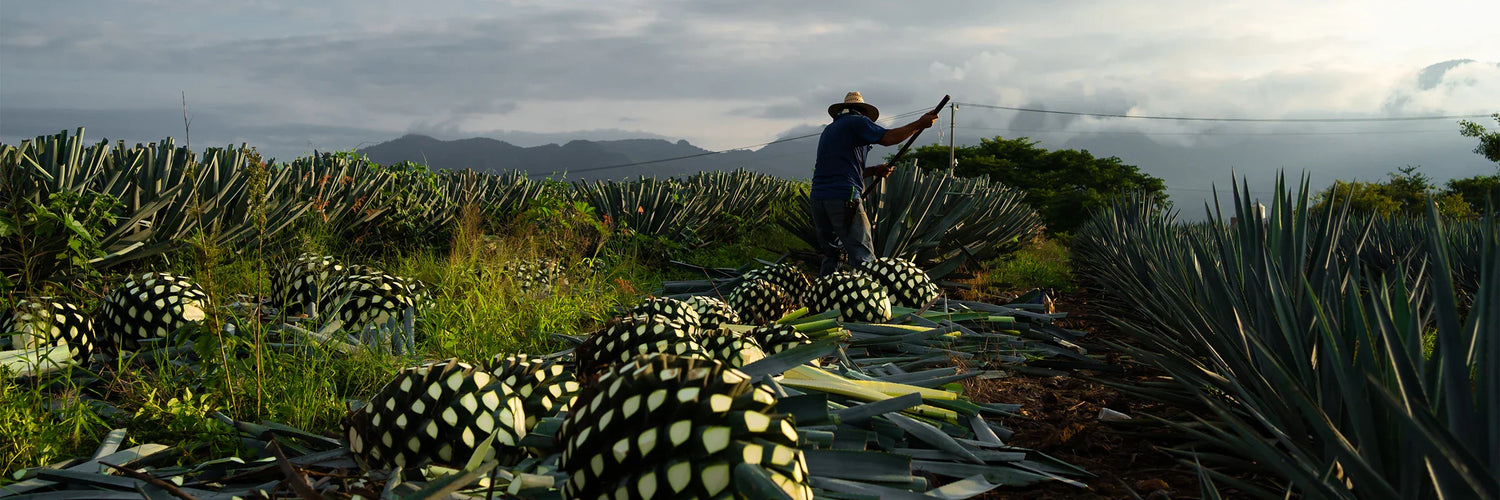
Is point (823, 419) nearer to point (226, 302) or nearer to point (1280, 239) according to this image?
point (1280, 239)

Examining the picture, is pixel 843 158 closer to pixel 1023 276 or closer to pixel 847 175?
pixel 847 175

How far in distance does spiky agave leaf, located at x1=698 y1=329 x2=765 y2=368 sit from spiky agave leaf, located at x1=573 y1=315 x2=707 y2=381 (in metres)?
0.06

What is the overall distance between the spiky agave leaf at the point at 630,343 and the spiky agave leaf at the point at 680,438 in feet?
2.82

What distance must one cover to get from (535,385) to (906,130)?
445cm

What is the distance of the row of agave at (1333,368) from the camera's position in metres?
1.07

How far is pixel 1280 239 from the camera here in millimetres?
2213

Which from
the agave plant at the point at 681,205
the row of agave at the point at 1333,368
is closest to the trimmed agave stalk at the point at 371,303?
the row of agave at the point at 1333,368

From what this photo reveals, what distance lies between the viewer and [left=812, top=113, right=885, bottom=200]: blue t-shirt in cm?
617

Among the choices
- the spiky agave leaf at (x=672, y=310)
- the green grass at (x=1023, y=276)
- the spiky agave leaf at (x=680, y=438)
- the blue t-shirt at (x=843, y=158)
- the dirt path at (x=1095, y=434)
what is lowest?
the green grass at (x=1023, y=276)

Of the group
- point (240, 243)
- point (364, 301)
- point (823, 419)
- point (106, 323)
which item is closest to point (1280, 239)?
point (823, 419)

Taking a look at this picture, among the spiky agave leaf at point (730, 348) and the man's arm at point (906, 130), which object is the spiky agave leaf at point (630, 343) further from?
the man's arm at point (906, 130)

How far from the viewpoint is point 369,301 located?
139 inches

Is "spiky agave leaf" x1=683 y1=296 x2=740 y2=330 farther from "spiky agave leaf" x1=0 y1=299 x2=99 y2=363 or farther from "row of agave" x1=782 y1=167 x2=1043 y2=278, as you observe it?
"row of agave" x1=782 y1=167 x2=1043 y2=278

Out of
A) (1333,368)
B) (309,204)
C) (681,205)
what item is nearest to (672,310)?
(1333,368)
